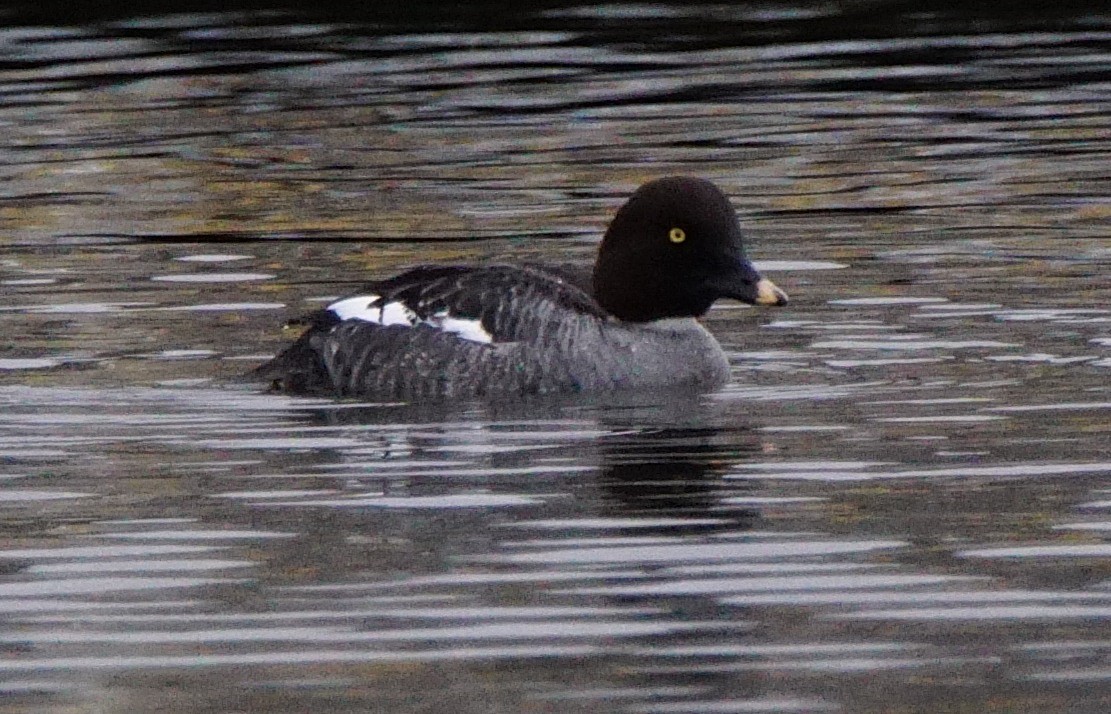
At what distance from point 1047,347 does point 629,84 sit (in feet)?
34.6

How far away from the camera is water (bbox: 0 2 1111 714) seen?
796cm

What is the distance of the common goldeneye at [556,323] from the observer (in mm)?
12867

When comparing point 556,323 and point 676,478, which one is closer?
point 676,478

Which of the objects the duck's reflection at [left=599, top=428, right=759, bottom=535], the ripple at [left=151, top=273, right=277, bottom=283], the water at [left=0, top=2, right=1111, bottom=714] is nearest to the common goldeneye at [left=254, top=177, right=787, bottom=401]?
the water at [left=0, top=2, right=1111, bottom=714]

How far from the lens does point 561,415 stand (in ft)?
40.1

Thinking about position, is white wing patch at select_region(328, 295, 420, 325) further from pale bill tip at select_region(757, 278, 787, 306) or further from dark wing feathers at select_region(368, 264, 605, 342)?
pale bill tip at select_region(757, 278, 787, 306)

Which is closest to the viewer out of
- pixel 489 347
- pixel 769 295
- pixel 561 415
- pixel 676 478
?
pixel 676 478

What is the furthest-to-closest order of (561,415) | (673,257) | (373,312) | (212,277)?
(212,277)
(373,312)
(673,257)
(561,415)

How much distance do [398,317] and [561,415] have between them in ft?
4.19

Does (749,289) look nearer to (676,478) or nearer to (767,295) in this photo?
(767,295)

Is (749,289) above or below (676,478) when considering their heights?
above

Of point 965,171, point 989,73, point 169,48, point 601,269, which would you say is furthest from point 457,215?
point 169,48

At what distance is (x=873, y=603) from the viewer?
27.7ft

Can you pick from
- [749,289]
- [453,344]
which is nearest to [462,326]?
[453,344]
